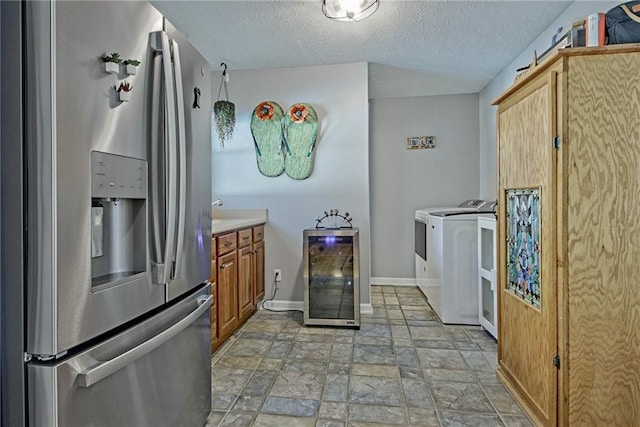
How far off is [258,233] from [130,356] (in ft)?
7.80

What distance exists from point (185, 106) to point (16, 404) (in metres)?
1.04

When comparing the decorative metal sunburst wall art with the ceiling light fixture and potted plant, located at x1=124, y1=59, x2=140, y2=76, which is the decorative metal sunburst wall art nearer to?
the ceiling light fixture

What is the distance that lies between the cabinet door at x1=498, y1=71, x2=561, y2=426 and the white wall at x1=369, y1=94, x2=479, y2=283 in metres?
2.48

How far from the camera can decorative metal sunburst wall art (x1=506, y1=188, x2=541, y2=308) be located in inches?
64.6

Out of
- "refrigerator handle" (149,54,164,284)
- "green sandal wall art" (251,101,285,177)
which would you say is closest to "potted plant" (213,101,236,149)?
"green sandal wall art" (251,101,285,177)

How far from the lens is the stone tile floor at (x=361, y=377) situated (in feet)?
5.74

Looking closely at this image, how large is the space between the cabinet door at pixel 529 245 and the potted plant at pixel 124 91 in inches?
63.6

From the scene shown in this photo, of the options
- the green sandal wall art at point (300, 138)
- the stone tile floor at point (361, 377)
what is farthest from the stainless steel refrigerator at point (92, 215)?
the green sandal wall art at point (300, 138)

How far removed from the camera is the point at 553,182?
145 cm

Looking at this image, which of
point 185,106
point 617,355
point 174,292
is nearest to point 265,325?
point 174,292

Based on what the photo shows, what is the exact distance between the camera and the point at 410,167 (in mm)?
4539

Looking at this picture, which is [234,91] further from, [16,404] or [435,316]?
[16,404]

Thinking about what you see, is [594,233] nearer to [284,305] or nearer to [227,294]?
[227,294]

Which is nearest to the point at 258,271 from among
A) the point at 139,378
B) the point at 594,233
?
the point at 139,378
